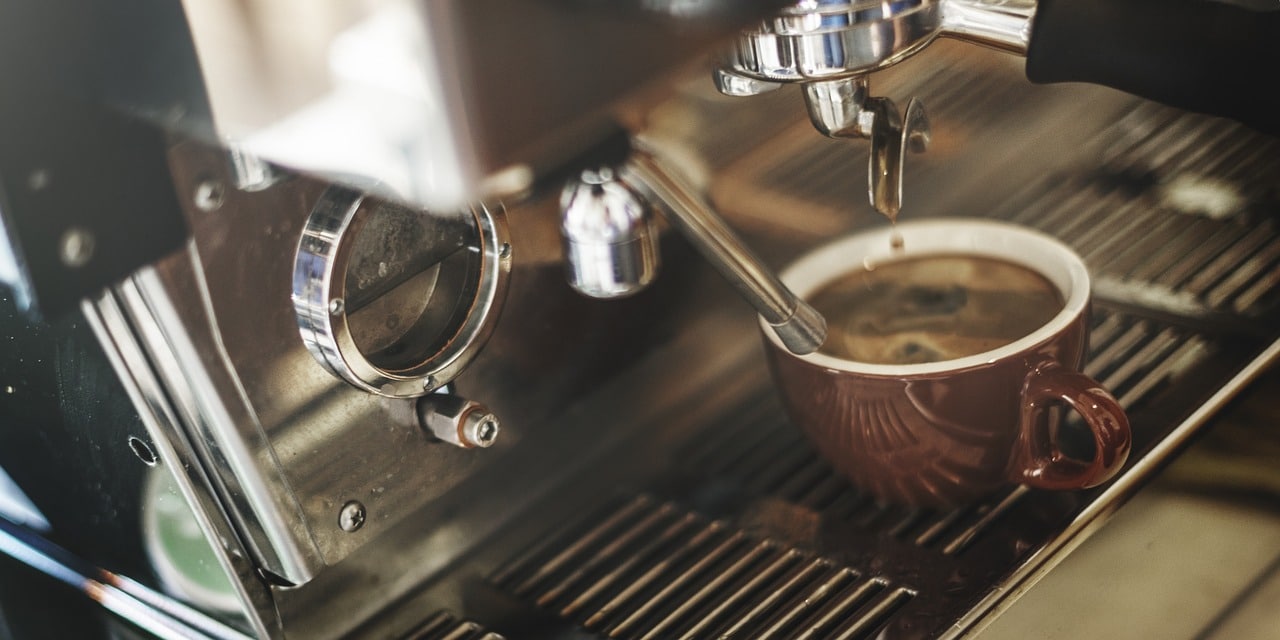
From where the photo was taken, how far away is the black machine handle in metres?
0.39

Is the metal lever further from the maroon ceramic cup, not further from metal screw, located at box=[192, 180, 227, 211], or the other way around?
metal screw, located at box=[192, 180, 227, 211]

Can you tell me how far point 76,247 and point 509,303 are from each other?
19 centimetres

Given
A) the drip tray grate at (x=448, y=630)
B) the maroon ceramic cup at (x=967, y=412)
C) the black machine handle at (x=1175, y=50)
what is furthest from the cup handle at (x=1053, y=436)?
the drip tray grate at (x=448, y=630)

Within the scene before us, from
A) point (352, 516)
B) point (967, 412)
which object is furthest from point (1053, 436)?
point (352, 516)

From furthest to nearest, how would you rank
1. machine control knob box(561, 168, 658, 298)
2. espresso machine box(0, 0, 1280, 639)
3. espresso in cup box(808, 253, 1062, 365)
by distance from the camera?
Result: espresso in cup box(808, 253, 1062, 365), machine control knob box(561, 168, 658, 298), espresso machine box(0, 0, 1280, 639)

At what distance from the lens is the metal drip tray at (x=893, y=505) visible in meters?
0.49

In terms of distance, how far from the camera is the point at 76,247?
34cm

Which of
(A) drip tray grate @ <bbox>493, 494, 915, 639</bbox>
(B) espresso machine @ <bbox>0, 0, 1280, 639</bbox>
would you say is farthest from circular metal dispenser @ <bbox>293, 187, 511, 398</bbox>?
(A) drip tray grate @ <bbox>493, 494, 915, 639</bbox>

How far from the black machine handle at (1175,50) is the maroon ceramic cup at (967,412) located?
0.34 feet

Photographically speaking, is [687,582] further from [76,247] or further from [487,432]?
[76,247]

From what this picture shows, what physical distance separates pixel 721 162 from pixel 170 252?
1.00 feet

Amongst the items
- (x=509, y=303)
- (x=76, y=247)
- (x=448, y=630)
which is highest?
(x=76, y=247)

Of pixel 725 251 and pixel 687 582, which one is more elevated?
pixel 725 251

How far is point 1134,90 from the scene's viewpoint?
0.42 meters
